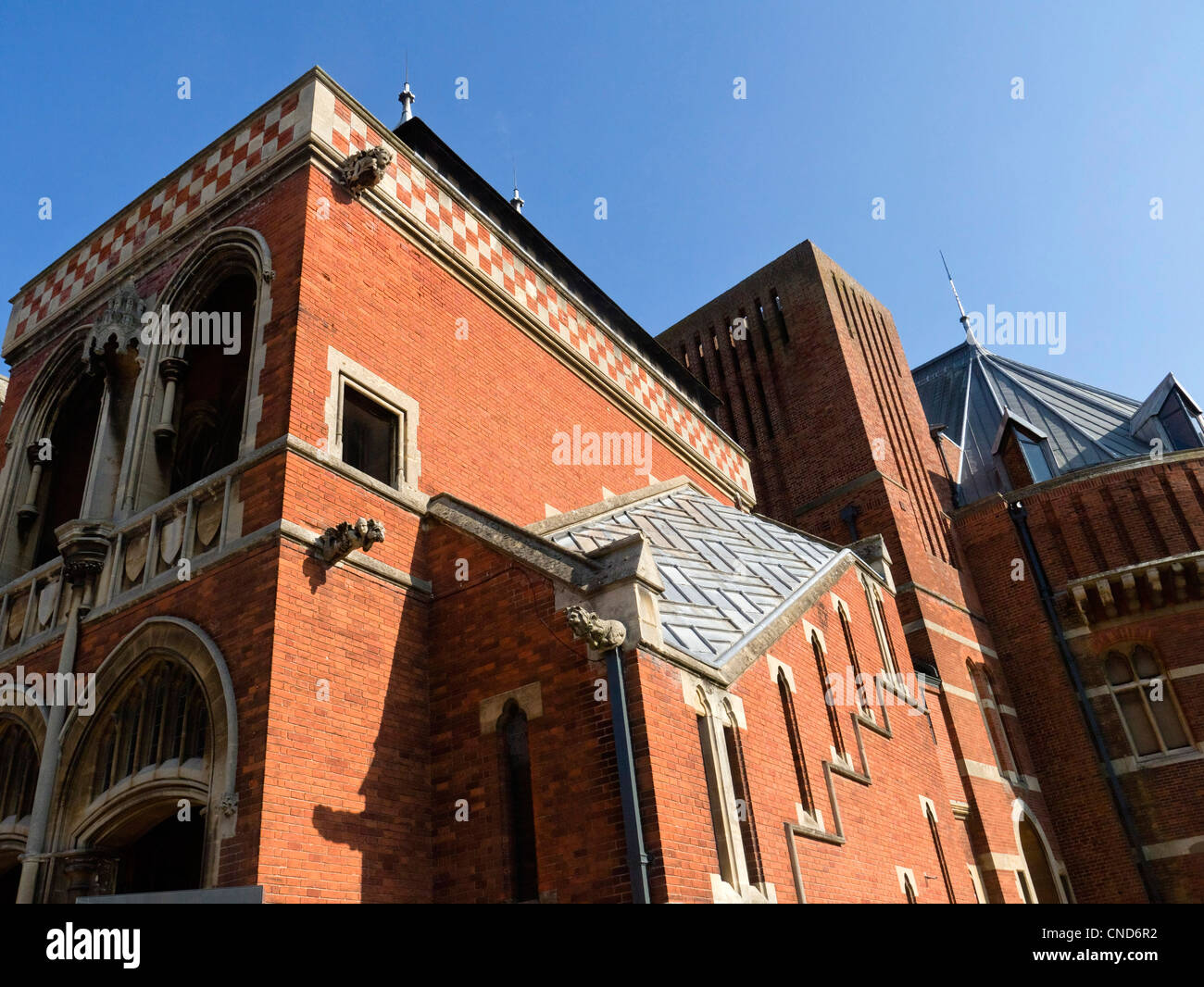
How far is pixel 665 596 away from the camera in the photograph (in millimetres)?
9703

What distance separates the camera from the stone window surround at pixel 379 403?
378 inches

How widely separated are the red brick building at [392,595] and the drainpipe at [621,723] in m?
0.03

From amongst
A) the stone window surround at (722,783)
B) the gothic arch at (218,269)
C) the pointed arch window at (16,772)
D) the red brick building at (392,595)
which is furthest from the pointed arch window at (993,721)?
the pointed arch window at (16,772)

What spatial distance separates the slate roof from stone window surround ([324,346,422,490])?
70.4ft

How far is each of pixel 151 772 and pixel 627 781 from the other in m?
4.35

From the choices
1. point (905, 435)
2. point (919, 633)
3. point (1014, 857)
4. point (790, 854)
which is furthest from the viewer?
point (905, 435)

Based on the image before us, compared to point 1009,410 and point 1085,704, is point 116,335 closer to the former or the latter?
point 1085,704

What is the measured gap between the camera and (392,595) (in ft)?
31.0

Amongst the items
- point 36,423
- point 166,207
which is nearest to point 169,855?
point 36,423
